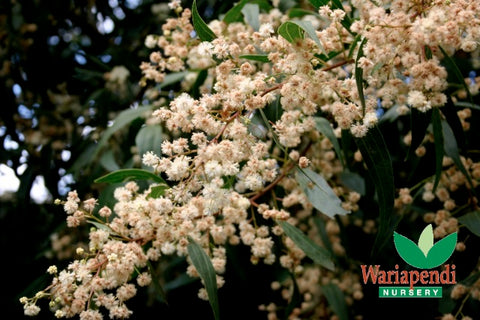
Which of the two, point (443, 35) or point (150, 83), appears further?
point (150, 83)

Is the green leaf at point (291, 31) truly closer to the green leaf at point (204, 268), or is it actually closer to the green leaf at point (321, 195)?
the green leaf at point (321, 195)

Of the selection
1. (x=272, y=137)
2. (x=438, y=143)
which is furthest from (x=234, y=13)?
(x=438, y=143)

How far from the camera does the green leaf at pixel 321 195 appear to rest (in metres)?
1.69

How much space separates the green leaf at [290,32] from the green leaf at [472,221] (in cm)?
99

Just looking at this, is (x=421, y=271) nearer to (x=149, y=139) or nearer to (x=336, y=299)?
(x=336, y=299)

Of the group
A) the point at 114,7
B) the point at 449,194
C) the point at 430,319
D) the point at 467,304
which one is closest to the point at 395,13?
the point at 449,194

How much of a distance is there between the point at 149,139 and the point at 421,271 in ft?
4.33

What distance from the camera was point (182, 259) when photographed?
106 inches

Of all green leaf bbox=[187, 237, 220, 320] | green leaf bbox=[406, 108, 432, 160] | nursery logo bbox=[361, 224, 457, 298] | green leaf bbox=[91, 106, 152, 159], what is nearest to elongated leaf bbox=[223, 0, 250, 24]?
green leaf bbox=[91, 106, 152, 159]

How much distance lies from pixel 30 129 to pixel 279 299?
6.11ft

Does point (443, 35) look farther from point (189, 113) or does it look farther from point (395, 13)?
point (189, 113)

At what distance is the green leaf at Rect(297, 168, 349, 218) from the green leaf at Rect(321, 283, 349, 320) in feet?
2.82

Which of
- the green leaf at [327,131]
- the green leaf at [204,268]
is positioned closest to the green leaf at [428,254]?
the green leaf at [327,131]

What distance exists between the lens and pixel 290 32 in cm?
146
